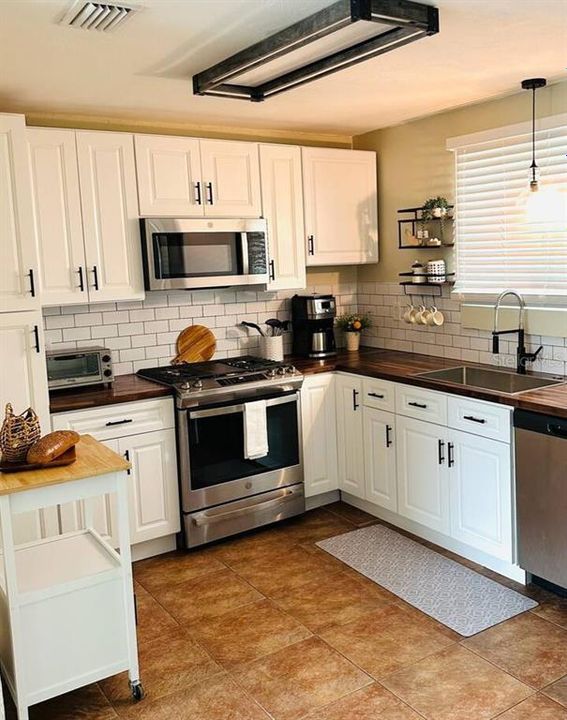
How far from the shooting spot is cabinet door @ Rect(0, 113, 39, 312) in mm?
3293

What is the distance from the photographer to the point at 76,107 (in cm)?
380

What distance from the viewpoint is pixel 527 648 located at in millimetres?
2861

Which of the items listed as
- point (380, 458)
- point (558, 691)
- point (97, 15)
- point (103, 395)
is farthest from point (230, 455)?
point (97, 15)

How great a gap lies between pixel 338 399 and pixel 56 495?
2.35 meters

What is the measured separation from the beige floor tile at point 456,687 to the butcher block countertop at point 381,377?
3.54 feet

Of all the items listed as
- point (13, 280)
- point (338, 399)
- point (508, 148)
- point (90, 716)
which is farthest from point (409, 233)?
point (90, 716)

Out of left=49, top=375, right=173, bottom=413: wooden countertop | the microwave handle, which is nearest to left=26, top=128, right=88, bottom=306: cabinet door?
left=49, top=375, right=173, bottom=413: wooden countertop

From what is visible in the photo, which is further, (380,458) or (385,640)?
(380,458)

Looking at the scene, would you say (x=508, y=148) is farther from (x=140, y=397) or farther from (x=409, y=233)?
(x=140, y=397)

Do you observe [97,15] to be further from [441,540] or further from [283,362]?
[441,540]

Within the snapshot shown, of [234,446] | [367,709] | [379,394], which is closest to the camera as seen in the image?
[367,709]

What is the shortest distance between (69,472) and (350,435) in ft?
7.55

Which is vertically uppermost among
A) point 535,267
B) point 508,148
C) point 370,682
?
point 508,148

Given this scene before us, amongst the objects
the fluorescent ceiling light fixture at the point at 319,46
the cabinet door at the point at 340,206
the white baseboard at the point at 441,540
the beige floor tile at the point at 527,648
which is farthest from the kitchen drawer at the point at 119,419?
the beige floor tile at the point at 527,648
